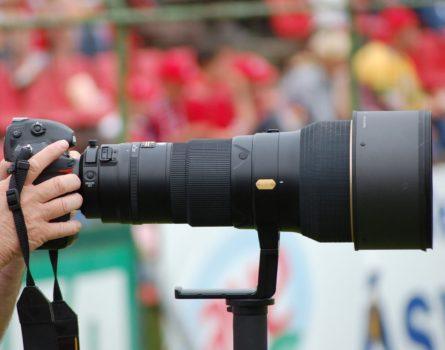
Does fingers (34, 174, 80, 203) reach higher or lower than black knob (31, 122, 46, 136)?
lower

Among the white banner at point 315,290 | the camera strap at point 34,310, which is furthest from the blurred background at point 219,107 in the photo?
the camera strap at point 34,310

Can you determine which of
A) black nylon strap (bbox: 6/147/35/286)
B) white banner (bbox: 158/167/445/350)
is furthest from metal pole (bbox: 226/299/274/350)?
white banner (bbox: 158/167/445/350)

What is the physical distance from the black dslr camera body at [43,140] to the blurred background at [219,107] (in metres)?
2.11

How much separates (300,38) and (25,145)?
509 centimetres

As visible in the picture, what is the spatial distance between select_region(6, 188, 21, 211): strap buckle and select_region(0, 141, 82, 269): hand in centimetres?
2

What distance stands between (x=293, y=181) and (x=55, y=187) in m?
0.59

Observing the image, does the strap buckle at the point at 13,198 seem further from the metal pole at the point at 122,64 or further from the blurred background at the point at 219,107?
the metal pole at the point at 122,64

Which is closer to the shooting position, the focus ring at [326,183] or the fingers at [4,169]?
the focus ring at [326,183]

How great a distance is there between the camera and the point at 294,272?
19.2 ft

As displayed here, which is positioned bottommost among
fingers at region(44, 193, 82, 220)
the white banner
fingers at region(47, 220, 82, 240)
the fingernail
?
the white banner

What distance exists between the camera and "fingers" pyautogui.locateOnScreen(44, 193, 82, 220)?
2.98 m

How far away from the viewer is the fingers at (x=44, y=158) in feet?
9.79

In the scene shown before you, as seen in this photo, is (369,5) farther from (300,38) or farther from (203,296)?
(203,296)

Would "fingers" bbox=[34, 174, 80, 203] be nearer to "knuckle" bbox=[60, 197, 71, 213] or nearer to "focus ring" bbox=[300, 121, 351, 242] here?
"knuckle" bbox=[60, 197, 71, 213]
